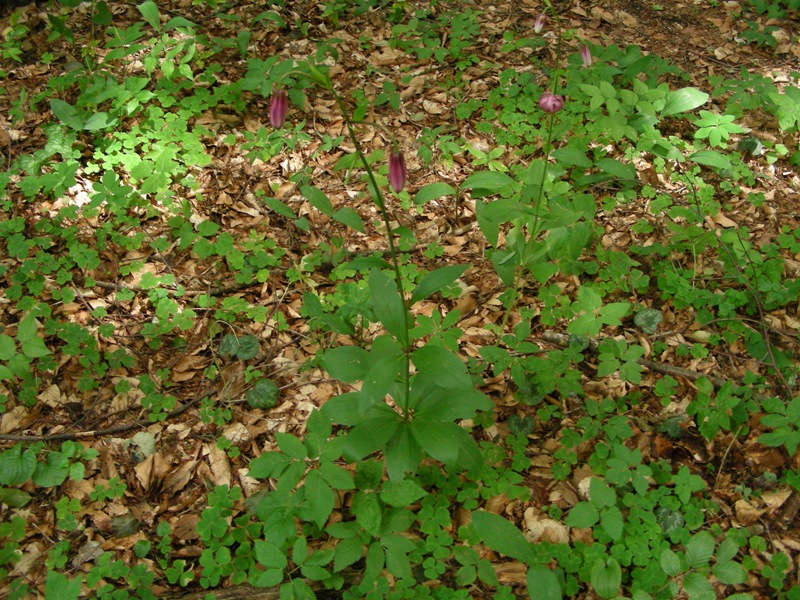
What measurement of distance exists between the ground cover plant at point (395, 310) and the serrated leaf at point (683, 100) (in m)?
0.01

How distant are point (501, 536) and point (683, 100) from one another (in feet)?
9.25

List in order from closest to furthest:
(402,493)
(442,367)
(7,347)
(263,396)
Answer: (442,367) < (402,493) < (7,347) < (263,396)

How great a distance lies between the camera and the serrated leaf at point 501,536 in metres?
2.17

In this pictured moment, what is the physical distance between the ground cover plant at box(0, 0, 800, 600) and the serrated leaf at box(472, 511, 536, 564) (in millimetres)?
14

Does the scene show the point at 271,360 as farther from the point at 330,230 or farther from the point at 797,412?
the point at 797,412

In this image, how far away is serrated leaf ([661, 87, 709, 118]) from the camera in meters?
3.52

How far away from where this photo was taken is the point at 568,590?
2139 mm

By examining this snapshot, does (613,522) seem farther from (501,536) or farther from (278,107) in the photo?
(278,107)

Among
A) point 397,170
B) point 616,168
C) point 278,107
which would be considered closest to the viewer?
point 278,107

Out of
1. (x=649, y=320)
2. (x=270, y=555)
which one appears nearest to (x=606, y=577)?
(x=270, y=555)

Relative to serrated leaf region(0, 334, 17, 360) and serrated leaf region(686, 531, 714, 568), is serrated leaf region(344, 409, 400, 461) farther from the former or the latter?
serrated leaf region(0, 334, 17, 360)

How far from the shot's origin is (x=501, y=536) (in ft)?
7.18

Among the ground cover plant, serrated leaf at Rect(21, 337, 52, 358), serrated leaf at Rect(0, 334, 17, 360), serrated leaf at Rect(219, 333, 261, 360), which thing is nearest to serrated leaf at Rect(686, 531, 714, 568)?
the ground cover plant

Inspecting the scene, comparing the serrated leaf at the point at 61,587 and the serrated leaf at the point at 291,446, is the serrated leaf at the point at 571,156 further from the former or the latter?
the serrated leaf at the point at 61,587
